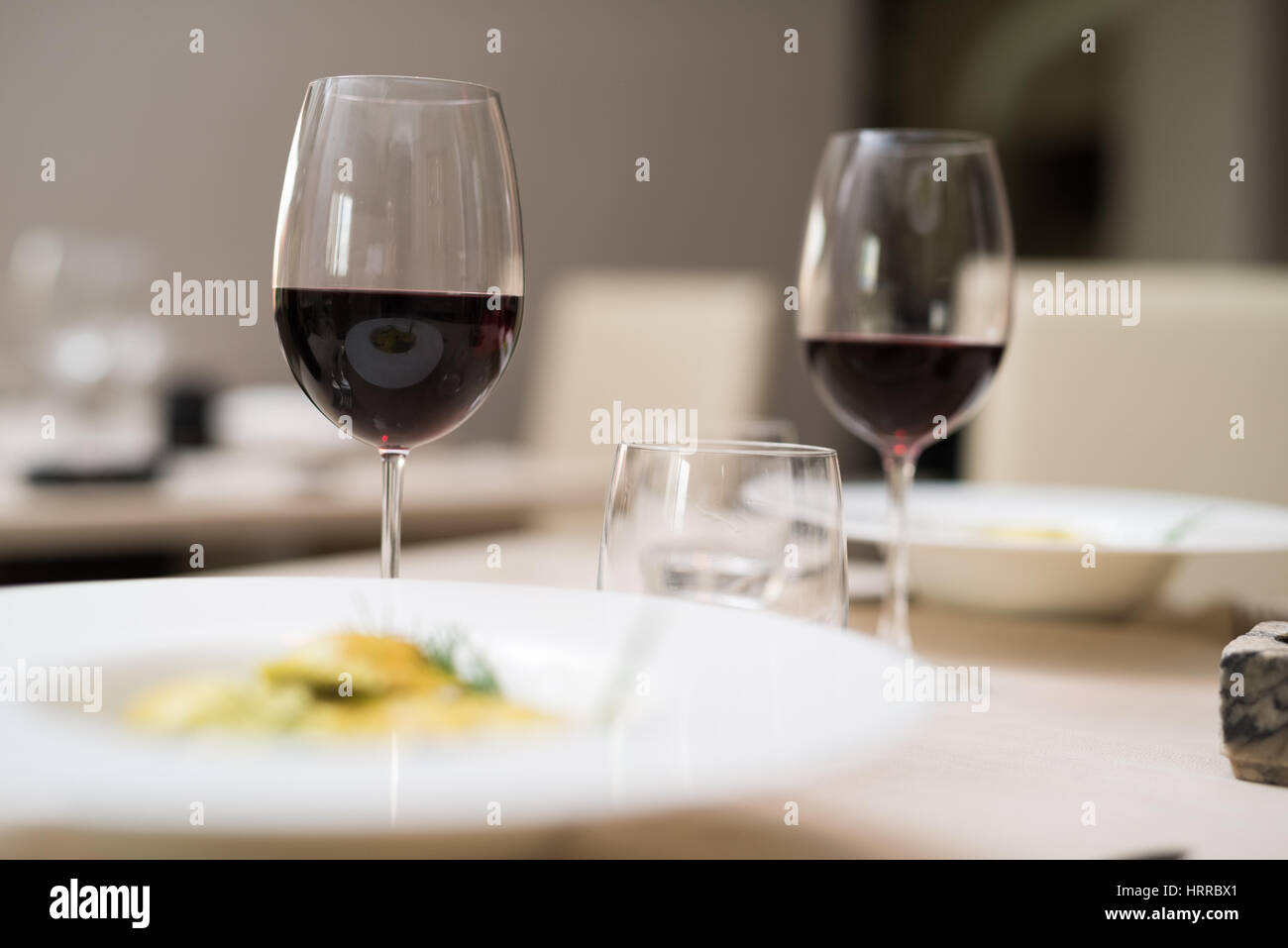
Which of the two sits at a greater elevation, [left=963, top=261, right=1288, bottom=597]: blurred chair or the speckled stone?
[left=963, top=261, right=1288, bottom=597]: blurred chair

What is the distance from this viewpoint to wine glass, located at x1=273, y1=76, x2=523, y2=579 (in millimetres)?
609

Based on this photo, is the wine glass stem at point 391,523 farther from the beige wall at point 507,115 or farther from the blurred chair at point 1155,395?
the beige wall at point 507,115

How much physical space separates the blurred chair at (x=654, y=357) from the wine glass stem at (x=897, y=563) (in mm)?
1728

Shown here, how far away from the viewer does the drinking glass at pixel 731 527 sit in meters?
0.60

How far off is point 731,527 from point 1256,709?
22 cm

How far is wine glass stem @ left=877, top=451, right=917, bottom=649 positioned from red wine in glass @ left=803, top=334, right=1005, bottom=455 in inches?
0.7

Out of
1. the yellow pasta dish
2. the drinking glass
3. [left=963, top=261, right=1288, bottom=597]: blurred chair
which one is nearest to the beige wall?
[left=963, top=261, right=1288, bottom=597]: blurred chair

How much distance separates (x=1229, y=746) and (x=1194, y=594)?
102cm

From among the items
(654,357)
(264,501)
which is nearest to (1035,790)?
(264,501)

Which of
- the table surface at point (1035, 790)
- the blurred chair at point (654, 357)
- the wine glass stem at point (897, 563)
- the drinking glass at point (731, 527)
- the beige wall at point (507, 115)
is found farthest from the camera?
the beige wall at point (507, 115)

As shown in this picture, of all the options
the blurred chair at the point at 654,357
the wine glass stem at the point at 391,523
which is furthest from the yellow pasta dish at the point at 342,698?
the blurred chair at the point at 654,357

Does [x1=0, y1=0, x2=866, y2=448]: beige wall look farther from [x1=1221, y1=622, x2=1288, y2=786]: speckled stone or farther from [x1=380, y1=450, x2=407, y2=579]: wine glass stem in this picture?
[x1=1221, y1=622, x2=1288, y2=786]: speckled stone
